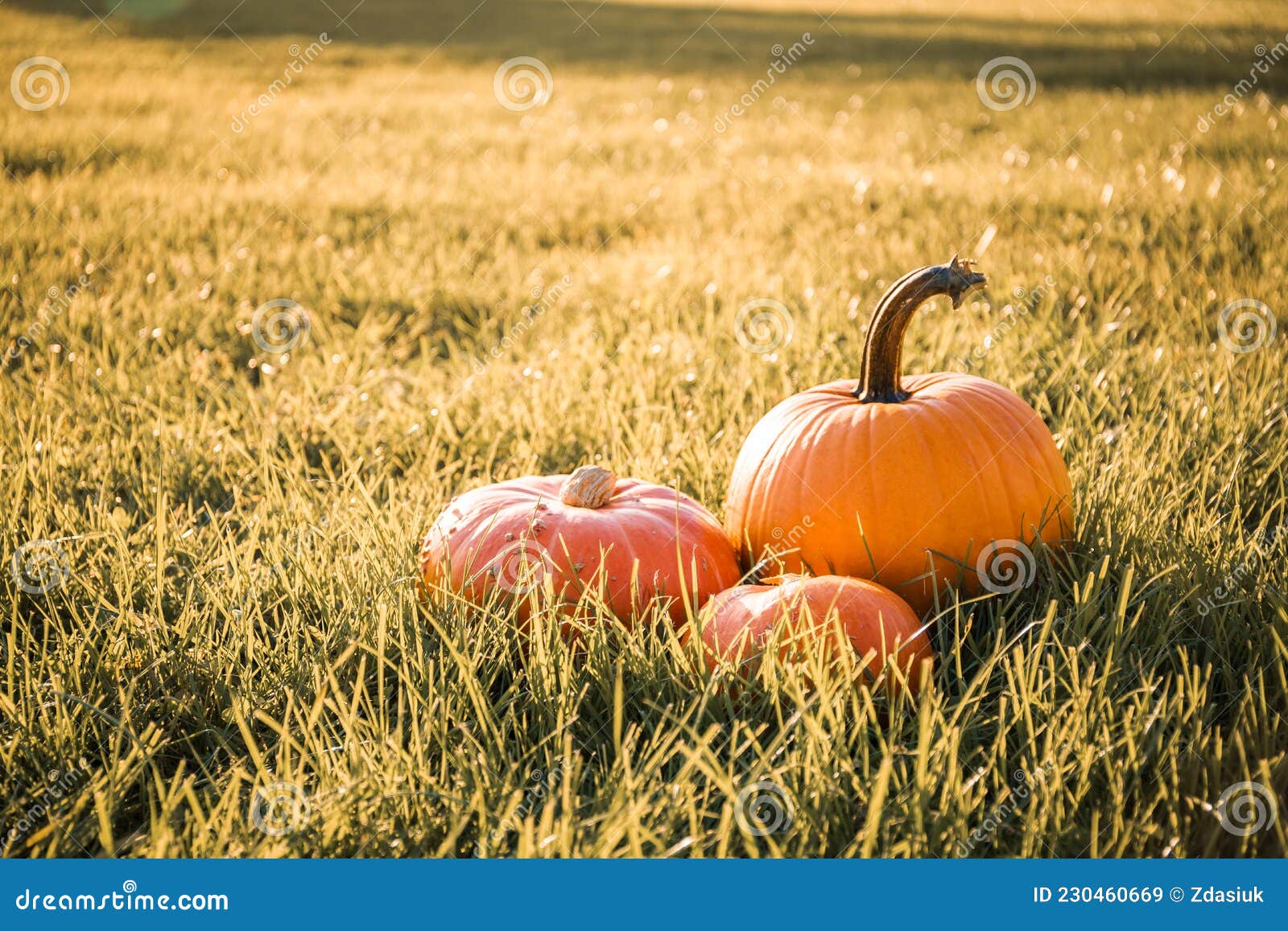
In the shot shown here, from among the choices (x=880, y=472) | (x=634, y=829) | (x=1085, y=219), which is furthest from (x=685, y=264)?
(x=634, y=829)

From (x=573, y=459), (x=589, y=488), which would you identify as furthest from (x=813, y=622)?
(x=573, y=459)

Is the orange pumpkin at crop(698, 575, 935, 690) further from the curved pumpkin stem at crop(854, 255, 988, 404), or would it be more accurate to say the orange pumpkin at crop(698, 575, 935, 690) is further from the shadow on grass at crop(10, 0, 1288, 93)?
the shadow on grass at crop(10, 0, 1288, 93)

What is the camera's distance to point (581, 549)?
8.02 ft

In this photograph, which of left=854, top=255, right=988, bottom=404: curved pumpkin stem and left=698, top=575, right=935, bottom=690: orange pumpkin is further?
left=854, top=255, right=988, bottom=404: curved pumpkin stem

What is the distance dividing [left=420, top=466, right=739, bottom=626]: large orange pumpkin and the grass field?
113 millimetres

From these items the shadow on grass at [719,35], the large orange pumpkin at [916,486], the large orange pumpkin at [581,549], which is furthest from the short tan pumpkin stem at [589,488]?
the shadow on grass at [719,35]

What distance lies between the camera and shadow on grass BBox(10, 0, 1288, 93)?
12570 mm

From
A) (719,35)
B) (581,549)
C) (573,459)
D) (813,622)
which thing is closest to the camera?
(813,622)

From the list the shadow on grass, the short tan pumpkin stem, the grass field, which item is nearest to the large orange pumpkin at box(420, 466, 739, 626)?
the short tan pumpkin stem

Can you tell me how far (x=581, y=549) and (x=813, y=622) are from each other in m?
0.59

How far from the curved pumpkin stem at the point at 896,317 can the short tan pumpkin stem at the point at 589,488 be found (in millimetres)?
691

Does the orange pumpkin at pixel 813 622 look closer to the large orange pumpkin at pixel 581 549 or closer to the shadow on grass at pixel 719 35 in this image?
the large orange pumpkin at pixel 581 549

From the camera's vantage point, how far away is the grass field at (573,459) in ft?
5.96

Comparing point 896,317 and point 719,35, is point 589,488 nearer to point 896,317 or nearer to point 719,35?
point 896,317
